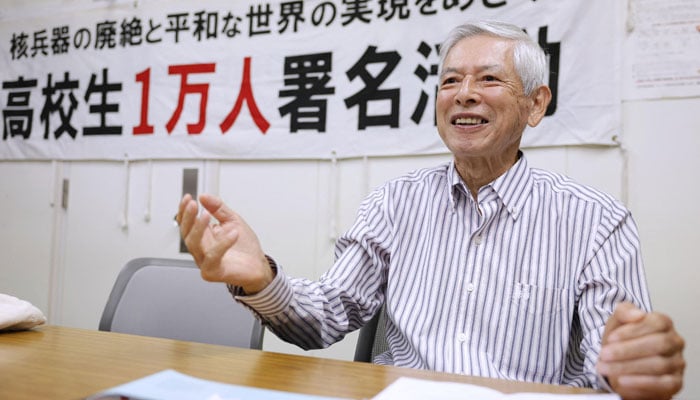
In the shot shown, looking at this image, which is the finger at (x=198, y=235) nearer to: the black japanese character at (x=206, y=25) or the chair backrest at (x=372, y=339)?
the chair backrest at (x=372, y=339)

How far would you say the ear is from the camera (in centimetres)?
137

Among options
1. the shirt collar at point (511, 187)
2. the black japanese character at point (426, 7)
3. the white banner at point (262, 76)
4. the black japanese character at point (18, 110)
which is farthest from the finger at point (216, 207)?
the black japanese character at point (18, 110)

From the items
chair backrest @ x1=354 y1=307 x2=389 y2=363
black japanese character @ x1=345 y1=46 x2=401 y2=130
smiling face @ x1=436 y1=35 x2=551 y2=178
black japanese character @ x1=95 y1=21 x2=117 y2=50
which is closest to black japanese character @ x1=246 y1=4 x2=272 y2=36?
black japanese character @ x1=345 y1=46 x2=401 y2=130

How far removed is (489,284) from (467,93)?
17.0 inches

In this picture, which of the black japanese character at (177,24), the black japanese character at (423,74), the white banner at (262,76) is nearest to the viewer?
the white banner at (262,76)

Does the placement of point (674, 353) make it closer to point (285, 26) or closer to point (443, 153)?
point (443, 153)

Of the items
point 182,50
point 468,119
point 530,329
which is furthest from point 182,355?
point 182,50

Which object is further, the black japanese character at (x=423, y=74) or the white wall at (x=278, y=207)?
the black japanese character at (x=423, y=74)

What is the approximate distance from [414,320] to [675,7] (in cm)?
141

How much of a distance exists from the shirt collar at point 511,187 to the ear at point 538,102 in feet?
0.42

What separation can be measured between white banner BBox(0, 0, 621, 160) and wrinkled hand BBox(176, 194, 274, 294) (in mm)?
1270

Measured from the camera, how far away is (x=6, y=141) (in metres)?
3.06

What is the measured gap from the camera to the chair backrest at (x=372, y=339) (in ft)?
4.17

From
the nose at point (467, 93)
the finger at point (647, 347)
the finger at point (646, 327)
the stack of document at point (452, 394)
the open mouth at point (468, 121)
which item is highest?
the nose at point (467, 93)
